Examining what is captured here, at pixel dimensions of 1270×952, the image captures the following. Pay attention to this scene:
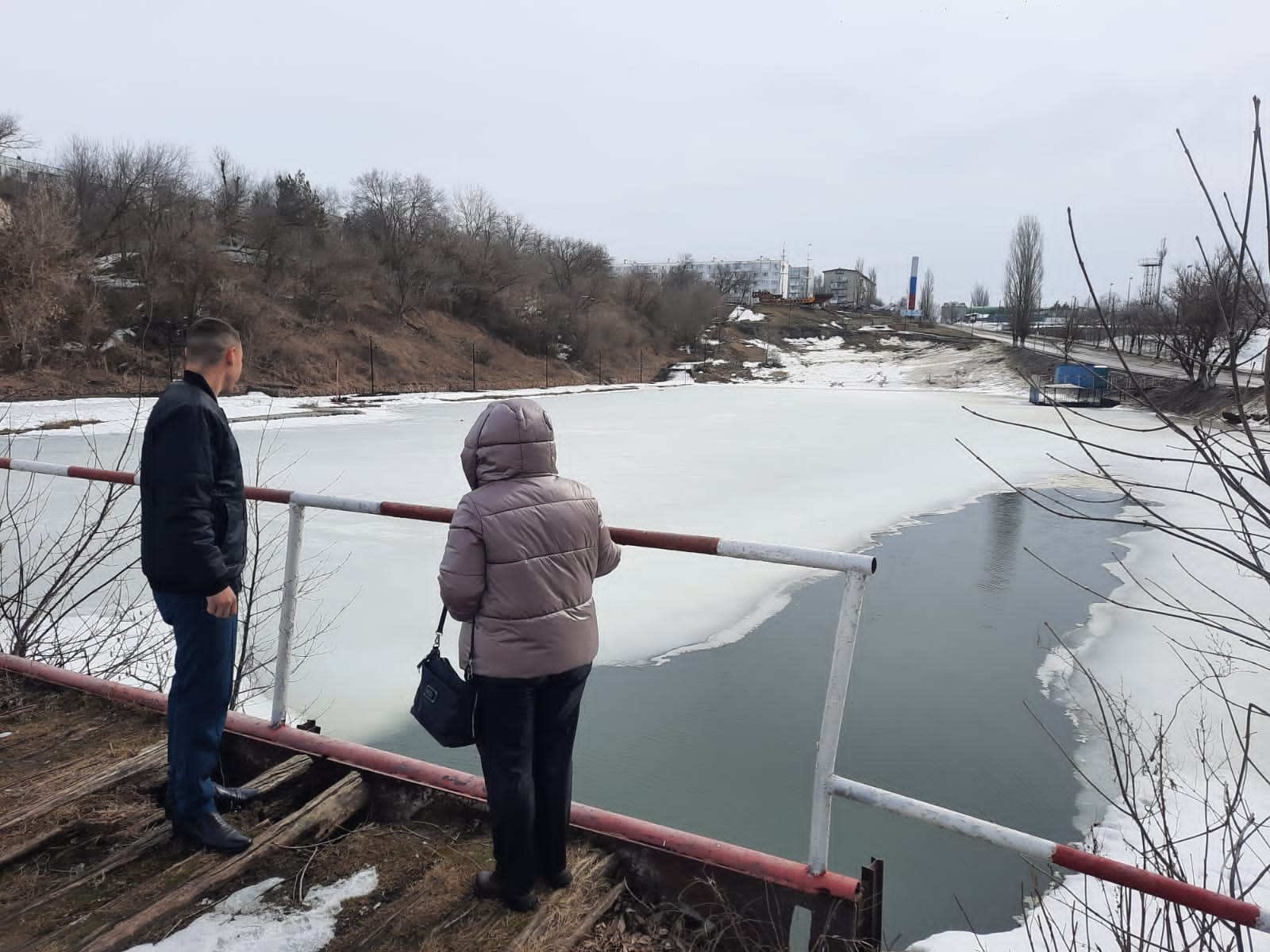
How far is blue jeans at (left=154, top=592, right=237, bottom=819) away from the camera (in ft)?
7.92

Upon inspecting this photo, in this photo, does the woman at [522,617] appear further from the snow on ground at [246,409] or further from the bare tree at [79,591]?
the snow on ground at [246,409]

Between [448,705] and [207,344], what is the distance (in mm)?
1239

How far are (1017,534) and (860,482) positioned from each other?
3.50 meters

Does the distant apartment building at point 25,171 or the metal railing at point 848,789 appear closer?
the metal railing at point 848,789

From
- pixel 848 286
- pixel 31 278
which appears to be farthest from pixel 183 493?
pixel 848 286

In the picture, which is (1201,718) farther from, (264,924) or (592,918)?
(264,924)

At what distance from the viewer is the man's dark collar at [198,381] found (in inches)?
94.9

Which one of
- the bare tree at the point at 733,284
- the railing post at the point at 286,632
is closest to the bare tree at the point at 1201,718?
the railing post at the point at 286,632

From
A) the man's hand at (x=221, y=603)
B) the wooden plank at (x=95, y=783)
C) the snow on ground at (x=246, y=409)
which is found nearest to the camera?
the man's hand at (x=221, y=603)

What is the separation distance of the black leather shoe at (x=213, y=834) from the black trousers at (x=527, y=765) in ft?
2.56

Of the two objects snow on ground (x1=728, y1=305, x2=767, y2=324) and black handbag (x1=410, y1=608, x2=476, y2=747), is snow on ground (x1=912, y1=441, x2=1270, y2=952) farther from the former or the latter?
snow on ground (x1=728, y1=305, x2=767, y2=324)

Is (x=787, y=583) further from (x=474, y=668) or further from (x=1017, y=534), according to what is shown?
(x=474, y=668)

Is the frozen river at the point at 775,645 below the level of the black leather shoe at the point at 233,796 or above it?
below

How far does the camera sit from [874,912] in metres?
2.08
